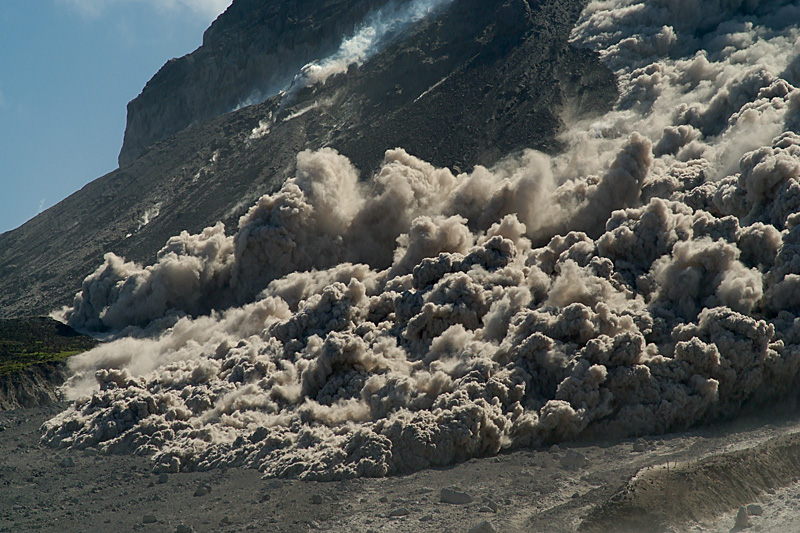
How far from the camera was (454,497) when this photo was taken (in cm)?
3066

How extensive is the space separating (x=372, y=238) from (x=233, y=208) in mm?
25209

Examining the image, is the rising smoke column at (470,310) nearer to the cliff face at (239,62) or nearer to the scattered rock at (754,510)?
the scattered rock at (754,510)

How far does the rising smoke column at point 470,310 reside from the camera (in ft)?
120

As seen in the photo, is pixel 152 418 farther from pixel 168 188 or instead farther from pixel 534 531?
pixel 168 188

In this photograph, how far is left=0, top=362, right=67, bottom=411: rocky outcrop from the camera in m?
53.4

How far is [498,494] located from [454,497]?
4.59 ft

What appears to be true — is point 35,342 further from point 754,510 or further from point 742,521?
point 742,521

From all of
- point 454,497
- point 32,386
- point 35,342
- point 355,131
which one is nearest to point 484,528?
point 454,497

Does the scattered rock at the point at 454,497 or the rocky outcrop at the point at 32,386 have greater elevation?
the rocky outcrop at the point at 32,386

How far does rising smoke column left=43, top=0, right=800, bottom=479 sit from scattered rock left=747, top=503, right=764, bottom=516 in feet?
24.8

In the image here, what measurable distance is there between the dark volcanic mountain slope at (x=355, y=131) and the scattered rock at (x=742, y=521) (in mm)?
51951

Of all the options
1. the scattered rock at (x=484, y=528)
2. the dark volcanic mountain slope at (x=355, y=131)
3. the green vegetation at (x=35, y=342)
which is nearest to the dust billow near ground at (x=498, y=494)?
the scattered rock at (x=484, y=528)

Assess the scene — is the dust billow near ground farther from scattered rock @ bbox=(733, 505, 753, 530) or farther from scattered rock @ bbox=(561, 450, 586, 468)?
scattered rock @ bbox=(733, 505, 753, 530)

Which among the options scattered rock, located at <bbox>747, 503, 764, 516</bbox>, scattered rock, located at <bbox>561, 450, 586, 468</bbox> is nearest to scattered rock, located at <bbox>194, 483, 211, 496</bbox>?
scattered rock, located at <bbox>561, 450, 586, 468</bbox>
